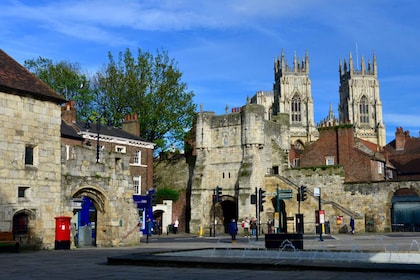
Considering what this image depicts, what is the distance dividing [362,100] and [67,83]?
107 m

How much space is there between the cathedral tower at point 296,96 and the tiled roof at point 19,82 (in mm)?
115819

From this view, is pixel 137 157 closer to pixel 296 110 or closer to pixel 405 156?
pixel 405 156

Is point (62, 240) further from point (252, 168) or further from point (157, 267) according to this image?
point (252, 168)

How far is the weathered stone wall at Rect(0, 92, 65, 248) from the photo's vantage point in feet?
77.4

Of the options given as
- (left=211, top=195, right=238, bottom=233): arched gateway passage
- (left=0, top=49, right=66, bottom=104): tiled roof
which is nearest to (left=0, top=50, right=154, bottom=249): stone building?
(left=0, top=49, right=66, bottom=104): tiled roof

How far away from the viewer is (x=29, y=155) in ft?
81.7

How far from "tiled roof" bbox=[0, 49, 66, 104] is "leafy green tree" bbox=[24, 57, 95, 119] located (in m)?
32.0

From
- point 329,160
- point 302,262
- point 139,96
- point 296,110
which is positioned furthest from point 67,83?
point 296,110

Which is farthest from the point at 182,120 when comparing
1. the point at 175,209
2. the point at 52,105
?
the point at 52,105

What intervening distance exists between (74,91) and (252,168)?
73.7ft

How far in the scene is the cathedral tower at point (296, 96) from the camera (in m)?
142

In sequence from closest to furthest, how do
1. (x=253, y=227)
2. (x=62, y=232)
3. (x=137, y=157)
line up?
(x=62, y=232), (x=253, y=227), (x=137, y=157)

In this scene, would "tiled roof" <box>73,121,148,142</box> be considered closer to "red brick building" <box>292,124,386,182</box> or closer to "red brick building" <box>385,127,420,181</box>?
"red brick building" <box>292,124,386,182</box>

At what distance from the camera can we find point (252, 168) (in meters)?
50.9
